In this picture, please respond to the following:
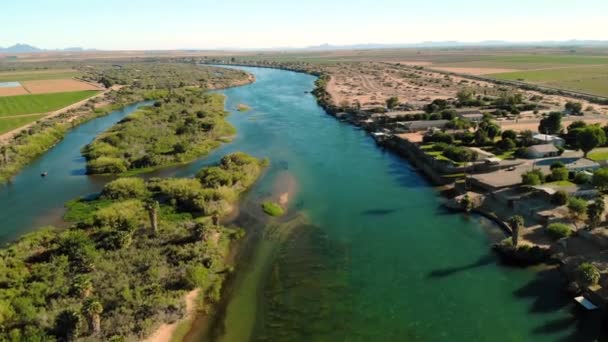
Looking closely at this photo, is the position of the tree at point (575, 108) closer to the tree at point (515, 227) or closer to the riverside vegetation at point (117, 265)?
the tree at point (515, 227)

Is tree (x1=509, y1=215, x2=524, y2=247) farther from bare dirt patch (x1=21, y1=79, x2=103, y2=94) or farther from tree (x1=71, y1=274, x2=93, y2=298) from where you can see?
bare dirt patch (x1=21, y1=79, x2=103, y2=94)

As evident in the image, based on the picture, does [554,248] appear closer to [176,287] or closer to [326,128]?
→ [176,287]

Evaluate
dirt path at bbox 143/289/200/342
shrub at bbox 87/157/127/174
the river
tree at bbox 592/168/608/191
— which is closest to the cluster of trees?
shrub at bbox 87/157/127/174

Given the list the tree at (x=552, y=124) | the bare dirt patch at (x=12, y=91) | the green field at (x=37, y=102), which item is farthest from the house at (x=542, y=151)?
the bare dirt patch at (x=12, y=91)

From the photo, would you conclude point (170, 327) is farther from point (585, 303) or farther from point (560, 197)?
point (560, 197)

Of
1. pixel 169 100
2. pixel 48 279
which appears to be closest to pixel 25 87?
pixel 169 100

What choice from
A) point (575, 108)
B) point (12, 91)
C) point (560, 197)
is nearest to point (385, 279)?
point (560, 197)

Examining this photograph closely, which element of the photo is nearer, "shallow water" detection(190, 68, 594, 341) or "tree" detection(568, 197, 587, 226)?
"shallow water" detection(190, 68, 594, 341)
